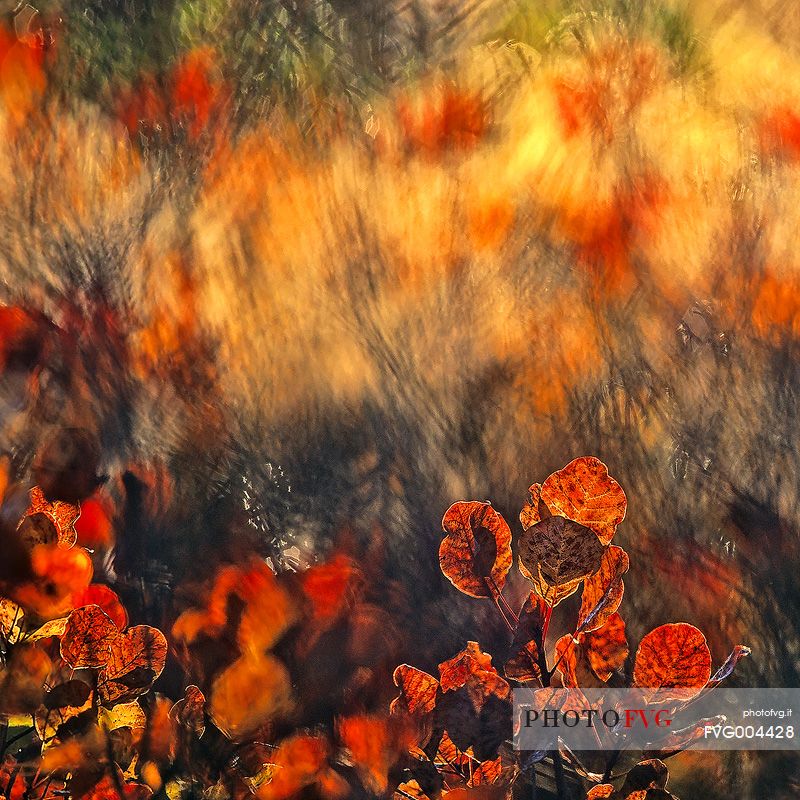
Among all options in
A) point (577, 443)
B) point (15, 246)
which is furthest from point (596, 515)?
point (15, 246)

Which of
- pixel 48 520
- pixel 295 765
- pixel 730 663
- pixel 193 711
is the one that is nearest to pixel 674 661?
pixel 730 663

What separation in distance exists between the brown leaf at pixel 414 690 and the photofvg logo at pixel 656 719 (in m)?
0.12

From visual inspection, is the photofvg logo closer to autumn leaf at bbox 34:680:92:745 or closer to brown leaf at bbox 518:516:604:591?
brown leaf at bbox 518:516:604:591

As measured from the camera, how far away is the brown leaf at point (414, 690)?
54.8 inches

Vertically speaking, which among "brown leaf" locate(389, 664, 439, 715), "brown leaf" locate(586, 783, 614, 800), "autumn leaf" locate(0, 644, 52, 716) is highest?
"autumn leaf" locate(0, 644, 52, 716)

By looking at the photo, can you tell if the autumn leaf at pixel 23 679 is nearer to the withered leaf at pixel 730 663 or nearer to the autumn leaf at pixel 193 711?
the autumn leaf at pixel 193 711

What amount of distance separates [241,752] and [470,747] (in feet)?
1.12

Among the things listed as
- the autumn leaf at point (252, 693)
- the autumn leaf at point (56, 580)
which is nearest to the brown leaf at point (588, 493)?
the autumn leaf at point (252, 693)

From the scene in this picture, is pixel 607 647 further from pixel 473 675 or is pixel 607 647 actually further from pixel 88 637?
pixel 88 637

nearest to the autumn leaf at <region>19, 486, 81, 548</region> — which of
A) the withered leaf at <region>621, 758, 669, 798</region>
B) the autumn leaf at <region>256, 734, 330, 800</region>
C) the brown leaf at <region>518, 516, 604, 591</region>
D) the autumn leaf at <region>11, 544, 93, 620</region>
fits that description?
the autumn leaf at <region>11, 544, 93, 620</region>

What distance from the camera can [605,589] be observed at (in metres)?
1.38

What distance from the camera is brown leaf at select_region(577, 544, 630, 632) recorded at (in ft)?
Answer: 4.53

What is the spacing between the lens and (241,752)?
1.41 meters

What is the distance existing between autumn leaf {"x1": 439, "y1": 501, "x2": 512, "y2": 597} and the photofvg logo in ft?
0.57
